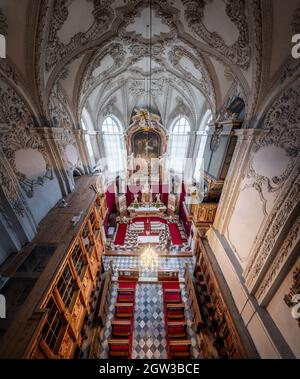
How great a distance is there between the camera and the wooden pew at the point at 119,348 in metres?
4.09

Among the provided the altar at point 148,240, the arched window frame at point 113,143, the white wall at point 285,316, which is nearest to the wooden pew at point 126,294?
the altar at point 148,240

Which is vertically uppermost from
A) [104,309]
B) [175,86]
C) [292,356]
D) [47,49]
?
[175,86]

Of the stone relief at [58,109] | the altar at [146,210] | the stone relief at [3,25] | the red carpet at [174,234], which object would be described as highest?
the altar at [146,210]

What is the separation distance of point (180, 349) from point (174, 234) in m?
4.92

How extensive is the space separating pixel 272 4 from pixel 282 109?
5.43ft

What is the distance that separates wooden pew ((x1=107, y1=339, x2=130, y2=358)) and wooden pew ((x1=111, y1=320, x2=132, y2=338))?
28 centimetres

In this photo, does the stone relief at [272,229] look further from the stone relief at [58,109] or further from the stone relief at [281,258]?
the stone relief at [58,109]

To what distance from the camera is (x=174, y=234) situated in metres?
8.78

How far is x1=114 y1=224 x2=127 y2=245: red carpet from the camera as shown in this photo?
27.4ft

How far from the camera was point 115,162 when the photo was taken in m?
10.1

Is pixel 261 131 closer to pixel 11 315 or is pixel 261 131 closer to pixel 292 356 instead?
pixel 292 356

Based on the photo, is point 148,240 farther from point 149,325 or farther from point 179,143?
point 179,143

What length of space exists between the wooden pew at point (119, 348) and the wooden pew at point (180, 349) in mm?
1149
